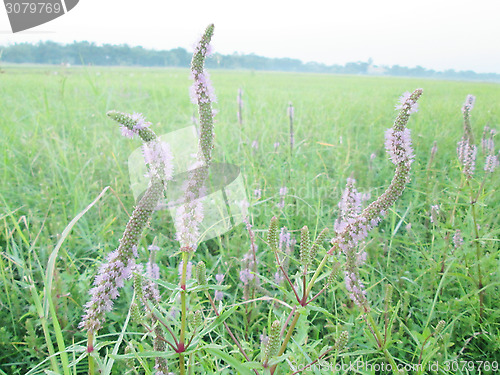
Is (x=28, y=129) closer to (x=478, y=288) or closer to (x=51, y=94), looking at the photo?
(x=51, y=94)

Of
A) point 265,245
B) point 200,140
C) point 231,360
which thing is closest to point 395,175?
point 200,140

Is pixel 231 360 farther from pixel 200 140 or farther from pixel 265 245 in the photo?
pixel 265 245

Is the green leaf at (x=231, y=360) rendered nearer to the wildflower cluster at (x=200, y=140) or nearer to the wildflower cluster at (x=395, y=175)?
the wildflower cluster at (x=200, y=140)

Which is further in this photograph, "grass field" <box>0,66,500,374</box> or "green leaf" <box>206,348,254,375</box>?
"grass field" <box>0,66,500,374</box>

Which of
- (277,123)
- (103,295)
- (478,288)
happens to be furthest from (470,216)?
(277,123)

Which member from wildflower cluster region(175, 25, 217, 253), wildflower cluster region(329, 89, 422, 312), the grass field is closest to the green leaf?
the grass field

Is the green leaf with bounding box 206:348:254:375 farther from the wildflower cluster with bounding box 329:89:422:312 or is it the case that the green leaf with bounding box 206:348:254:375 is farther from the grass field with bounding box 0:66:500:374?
the wildflower cluster with bounding box 329:89:422:312

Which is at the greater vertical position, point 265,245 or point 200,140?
point 200,140

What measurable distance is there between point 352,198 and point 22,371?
1955mm

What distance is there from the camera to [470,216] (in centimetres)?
263

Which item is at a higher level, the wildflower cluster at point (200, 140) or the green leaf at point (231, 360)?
the wildflower cluster at point (200, 140)

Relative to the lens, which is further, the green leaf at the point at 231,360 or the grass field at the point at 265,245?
the grass field at the point at 265,245

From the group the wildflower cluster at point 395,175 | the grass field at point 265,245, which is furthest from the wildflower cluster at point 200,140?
the wildflower cluster at point 395,175

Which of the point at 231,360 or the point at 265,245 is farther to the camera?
the point at 265,245
